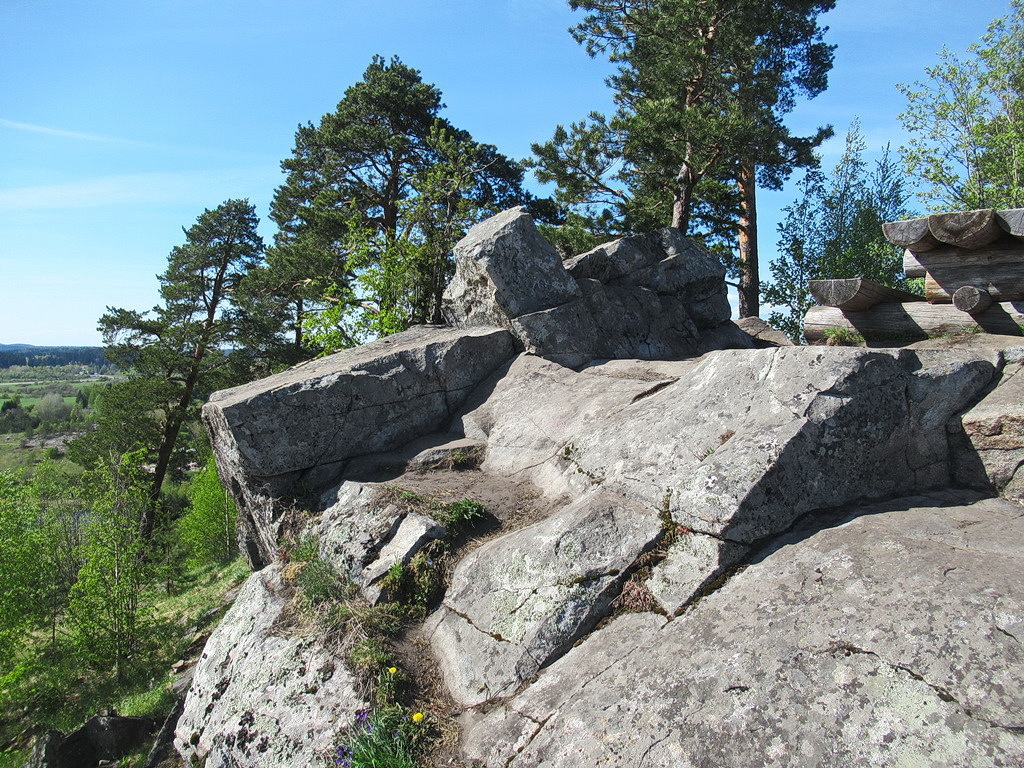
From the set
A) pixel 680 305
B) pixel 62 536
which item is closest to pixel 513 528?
pixel 680 305

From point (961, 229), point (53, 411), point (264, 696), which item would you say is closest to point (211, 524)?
point (264, 696)

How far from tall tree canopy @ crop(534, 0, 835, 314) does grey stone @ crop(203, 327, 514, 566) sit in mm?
8903

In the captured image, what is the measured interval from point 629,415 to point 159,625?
15.5 meters

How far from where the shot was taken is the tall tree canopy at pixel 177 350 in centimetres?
2558

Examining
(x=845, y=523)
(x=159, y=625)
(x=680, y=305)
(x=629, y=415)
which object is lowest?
(x=159, y=625)

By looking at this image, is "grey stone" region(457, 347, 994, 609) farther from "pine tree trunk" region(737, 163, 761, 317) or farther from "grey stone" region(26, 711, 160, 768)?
"pine tree trunk" region(737, 163, 761, 317)

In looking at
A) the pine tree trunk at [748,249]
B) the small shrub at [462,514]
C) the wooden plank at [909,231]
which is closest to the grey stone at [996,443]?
the wooden plank at [909,231]

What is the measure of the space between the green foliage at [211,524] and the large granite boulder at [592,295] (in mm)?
21844

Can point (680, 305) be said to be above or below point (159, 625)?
above

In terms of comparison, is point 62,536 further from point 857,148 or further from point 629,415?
point 857,148

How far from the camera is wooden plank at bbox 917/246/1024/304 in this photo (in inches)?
335

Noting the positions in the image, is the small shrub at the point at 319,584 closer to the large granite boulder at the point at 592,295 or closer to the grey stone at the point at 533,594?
the grey stone at the point at 533,594

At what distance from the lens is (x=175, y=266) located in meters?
27.0

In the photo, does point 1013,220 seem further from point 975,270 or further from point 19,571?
point 19,571
